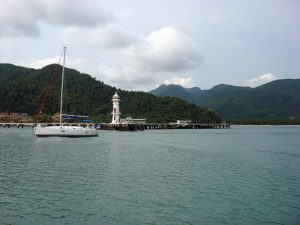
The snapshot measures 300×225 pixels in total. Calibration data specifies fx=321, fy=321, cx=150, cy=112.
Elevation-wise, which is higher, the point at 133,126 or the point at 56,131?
the point at 133,126

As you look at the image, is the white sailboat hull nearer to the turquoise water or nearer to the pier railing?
the pier railing

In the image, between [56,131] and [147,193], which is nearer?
[147,193]

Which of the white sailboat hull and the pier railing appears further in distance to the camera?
the pier railing

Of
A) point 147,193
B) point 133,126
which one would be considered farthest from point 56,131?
point 133,126

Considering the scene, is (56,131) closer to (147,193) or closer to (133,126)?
(147,193)

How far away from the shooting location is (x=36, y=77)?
632ft

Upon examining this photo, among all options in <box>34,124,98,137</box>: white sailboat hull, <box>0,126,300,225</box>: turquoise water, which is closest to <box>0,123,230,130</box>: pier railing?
<box>34,124,98,137</box>: white sailboat hull

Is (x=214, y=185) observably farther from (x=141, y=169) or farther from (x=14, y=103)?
(x=14, y=103)

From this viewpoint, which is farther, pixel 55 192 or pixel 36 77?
pixel 36 77

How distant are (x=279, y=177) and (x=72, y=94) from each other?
17437 centimetres

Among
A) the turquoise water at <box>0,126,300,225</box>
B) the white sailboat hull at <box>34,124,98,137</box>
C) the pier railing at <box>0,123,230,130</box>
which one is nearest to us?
the turquoise water at <box>0,126,300,225</box>

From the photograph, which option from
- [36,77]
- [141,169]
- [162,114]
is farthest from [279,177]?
[36,77]

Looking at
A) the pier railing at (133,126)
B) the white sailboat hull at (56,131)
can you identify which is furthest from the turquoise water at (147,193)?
the pier railing at (133,126)

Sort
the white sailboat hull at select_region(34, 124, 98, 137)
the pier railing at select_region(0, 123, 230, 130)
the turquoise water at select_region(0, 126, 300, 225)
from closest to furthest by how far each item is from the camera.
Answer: the turquoise water at select_region(0, 126, 300, 225) → the white sailboat hull at select_region(34, 124, 98, 137) → the pier railing at select_region(0, 123, 230, 130)
